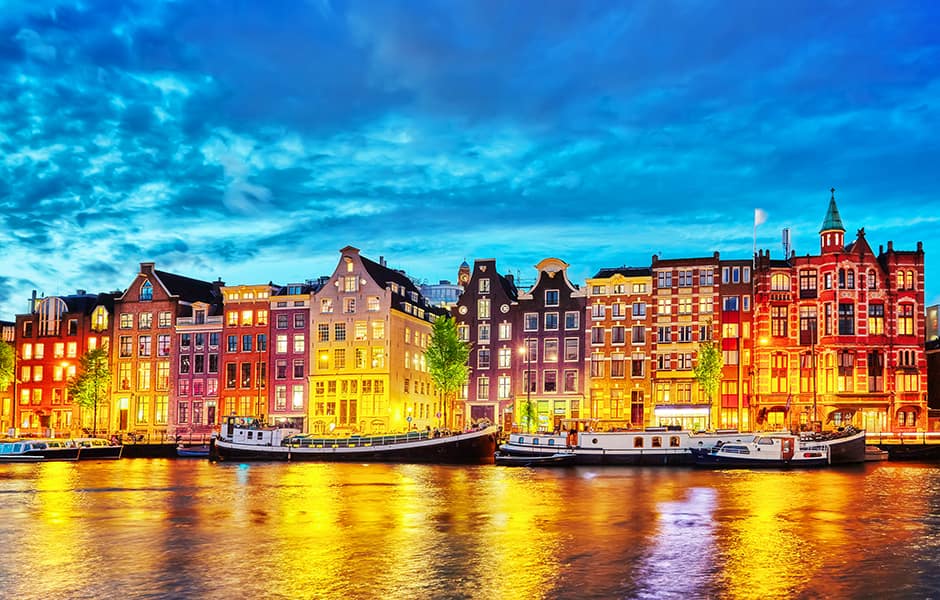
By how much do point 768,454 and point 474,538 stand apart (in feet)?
151

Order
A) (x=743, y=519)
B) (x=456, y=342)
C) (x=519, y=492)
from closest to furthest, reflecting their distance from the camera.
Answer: (x=743, y=519), (x=519, y=492), (x=456, y=342)

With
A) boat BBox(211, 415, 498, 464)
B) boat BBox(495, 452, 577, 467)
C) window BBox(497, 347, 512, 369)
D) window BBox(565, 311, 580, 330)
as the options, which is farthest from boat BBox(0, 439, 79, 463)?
window BBox(565, 311, 580, 330)

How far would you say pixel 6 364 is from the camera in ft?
425

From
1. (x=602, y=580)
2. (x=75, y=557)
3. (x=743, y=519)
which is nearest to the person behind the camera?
(x=602, y=580)

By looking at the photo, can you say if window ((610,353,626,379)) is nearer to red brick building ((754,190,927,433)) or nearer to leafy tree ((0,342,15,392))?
red brick building ((754,190,927,433))

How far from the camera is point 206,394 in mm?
123938

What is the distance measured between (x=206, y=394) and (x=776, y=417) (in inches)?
2577

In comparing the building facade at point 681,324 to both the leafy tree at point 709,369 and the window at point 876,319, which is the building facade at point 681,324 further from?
the window at point 876,319

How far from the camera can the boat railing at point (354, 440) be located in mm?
92812

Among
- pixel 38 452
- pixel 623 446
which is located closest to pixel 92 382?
pixel 38 452

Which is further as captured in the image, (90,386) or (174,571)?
(90,386)

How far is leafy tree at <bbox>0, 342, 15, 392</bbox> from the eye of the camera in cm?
12912

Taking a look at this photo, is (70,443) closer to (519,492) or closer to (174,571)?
(519,492)

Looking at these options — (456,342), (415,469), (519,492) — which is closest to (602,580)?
(519,492)
